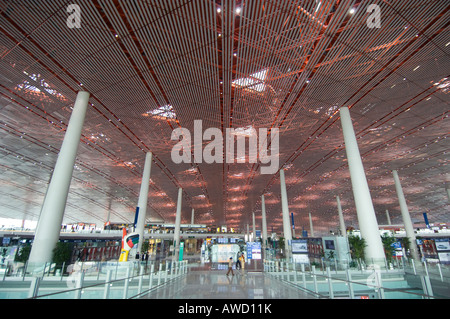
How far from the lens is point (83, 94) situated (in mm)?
12180

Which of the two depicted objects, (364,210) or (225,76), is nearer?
(225,76)

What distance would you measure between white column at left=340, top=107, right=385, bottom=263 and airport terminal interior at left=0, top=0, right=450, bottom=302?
60 millimetres

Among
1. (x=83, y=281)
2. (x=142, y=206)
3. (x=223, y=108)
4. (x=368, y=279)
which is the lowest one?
(x=368, y=279)

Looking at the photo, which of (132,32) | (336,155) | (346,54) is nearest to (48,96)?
(132,32)

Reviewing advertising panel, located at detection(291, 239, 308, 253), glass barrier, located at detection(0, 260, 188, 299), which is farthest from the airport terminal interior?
advertising panel, located at detection(291, 239, 308, 253)

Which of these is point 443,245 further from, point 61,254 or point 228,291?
point 61,254

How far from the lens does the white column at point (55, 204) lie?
976cm

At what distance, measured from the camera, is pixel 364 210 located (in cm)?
1218

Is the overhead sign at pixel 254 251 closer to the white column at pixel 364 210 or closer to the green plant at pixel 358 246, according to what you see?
the green plant at pixel 358 246

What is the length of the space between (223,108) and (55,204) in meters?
9.51

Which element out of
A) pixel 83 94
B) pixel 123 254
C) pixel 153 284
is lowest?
pixel 153 284

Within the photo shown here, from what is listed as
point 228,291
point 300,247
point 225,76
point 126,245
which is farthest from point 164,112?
point 300,247

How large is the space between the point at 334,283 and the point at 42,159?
25.9 m

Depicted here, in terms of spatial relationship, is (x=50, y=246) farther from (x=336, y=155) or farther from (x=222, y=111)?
(x=336, y=155)
